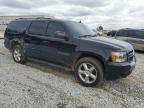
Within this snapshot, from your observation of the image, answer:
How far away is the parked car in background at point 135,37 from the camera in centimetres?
1363

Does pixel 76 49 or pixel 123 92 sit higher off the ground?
pixel 76 49

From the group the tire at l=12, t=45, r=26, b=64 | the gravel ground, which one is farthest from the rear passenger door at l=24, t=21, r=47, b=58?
the gravel ground

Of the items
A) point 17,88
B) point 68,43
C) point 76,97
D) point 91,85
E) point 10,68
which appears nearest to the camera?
point 76,97

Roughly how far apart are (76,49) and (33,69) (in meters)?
2.05

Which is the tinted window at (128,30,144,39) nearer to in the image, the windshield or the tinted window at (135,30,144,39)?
the tinted window at (135,30,144,39)

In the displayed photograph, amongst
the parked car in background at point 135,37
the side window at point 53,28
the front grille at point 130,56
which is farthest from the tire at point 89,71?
the parked car in background at point 135,37

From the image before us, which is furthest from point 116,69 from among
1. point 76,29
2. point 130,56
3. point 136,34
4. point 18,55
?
point 136,34

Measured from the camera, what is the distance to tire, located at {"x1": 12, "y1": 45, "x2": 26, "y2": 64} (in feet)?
25.2

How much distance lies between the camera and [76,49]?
5816mm

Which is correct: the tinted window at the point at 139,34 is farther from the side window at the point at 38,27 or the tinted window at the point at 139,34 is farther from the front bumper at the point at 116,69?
the front bumper at the point at 116,69

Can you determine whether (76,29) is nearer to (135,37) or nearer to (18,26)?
(18,26)

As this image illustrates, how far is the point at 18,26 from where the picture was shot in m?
8.08

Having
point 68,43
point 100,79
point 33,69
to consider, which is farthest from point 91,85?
point 33,69

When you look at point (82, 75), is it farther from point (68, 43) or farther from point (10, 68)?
point (10, 68)
